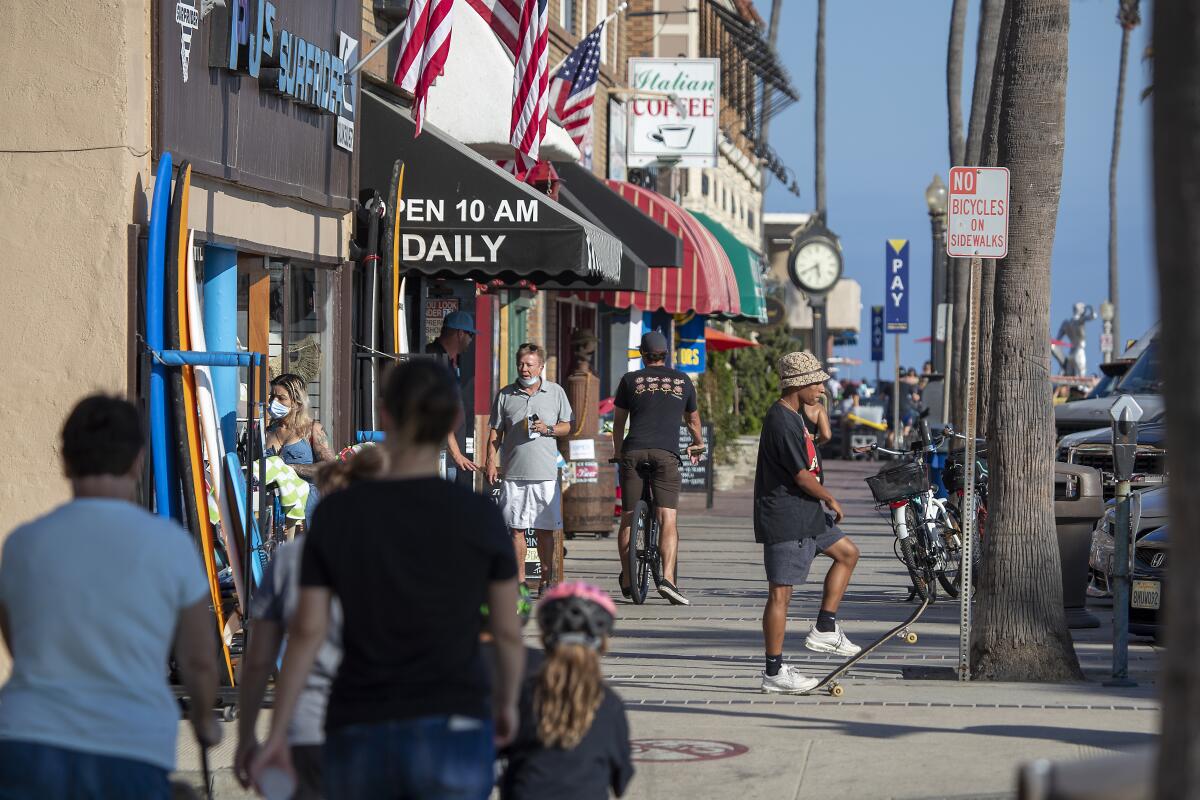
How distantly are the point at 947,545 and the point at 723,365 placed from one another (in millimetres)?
17419

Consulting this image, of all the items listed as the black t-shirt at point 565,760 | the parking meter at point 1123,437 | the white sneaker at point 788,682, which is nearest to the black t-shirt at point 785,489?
the white sneaker at point 788,682

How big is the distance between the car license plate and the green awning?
14846mm

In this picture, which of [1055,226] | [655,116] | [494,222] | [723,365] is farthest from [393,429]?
[723,365]

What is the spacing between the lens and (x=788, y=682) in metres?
9.95

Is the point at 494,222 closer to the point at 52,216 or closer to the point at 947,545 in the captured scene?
the point at 947,545

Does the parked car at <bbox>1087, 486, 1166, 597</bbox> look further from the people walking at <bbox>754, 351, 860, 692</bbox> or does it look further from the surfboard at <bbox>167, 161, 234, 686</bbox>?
the surfboard at <bbox>167, 161, 234, 686</bbox>

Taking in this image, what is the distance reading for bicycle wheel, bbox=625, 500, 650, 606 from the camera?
1398 cm

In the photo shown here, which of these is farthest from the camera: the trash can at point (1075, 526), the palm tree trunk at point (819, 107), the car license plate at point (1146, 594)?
the palm tree trunk at point (819, 107)

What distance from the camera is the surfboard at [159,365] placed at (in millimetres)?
9203

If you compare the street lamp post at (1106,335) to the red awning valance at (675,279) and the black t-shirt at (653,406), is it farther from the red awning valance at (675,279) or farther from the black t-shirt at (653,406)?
the black t-shirt at (653,406)

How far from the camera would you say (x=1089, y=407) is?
22172 mm

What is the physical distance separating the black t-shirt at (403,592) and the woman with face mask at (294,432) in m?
6.69

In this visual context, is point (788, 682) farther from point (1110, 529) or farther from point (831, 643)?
point (1110, 529)

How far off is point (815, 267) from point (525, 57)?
103ft
